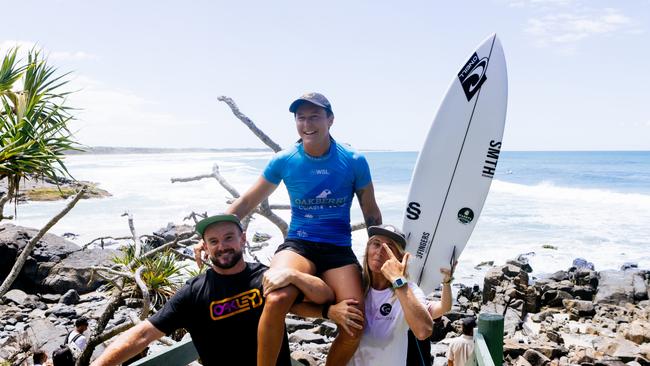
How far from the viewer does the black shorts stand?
2.99 m

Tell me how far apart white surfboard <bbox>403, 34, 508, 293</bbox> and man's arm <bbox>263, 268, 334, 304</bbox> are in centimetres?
212

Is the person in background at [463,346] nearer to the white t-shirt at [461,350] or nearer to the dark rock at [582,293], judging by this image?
the white t-shirt at [461,350]

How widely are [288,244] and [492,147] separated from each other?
2876mm

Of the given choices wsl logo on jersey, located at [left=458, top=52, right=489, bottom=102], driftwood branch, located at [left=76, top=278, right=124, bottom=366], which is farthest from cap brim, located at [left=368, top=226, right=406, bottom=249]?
driftwood branch, located at [left=76, top=278, right=124, bottom=366]

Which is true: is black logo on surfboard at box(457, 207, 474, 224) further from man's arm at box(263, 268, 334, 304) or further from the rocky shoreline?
the rocky shoreline

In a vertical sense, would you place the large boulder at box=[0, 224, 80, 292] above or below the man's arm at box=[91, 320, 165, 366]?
below

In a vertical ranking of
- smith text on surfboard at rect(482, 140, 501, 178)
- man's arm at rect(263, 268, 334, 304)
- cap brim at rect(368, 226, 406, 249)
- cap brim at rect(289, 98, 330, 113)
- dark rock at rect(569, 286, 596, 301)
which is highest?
cap brim at rect(289, 98, 330, 113)

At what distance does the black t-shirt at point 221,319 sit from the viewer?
2.68 metres

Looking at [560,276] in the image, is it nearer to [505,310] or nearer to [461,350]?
[505,310]

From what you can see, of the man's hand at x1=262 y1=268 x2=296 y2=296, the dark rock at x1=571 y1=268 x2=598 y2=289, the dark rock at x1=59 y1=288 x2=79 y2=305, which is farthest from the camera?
the dark rock at x1=571 y1=268 x2=598 y2=289

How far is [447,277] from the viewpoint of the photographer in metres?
3.15

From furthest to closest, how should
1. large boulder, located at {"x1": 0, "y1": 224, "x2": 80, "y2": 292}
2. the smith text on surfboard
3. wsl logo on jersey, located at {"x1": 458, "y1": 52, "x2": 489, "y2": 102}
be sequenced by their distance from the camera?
large boulder, located at {"x1": 0, "y1": 224, "x2": 80, "y2": 292}
wsl logo on jersey, located at {"x1": 458, "y1": 52, "x2": 489, "y2": 102}
the smith text on surfboard

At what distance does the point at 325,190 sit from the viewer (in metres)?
3.13

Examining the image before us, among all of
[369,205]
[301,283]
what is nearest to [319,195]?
[369,205]
